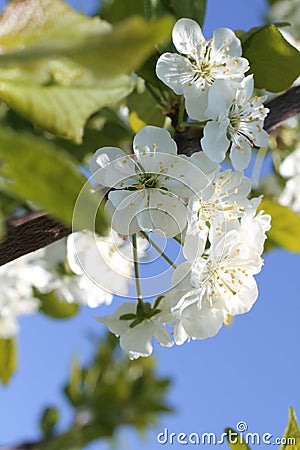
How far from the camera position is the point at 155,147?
1.71 feet

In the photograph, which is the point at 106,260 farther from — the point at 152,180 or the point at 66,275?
the point at 66,275

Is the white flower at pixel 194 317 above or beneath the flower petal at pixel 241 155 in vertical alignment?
beneath

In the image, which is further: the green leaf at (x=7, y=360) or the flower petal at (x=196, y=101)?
the green leaf at (x=7, y=360)

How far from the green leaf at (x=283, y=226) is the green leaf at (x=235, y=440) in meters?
0.24

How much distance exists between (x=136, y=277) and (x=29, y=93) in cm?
24

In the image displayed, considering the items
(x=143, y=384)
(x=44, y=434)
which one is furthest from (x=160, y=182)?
(x=143, y=384)

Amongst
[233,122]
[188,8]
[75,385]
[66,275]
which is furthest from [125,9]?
[75,385]

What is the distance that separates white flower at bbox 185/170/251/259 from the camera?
0.51 metres

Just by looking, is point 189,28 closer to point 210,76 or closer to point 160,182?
point 210,76

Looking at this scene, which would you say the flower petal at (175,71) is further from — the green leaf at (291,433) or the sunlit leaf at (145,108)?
the green leaf at (291,433)

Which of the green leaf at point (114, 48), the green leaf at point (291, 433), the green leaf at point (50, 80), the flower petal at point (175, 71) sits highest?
the green leaf at point (114, 48)

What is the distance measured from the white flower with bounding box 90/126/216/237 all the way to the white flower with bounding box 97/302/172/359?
0.12m

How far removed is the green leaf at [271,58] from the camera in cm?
63

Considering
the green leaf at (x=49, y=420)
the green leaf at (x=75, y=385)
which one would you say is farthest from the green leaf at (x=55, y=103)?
the green leaf at (x=75, y=385)
